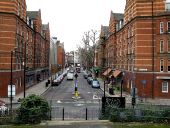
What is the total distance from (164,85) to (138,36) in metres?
7.91

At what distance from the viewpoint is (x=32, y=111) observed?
75.4ft

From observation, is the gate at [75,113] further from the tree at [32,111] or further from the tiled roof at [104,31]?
the tiled roof at [104,31]

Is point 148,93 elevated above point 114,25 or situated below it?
below

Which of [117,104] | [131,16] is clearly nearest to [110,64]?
[131,16]

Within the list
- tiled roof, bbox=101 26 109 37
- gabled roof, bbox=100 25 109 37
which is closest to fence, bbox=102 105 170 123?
tiled roof, bbox=101 26 109 37

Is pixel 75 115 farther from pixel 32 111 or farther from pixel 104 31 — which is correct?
pixel 104 31

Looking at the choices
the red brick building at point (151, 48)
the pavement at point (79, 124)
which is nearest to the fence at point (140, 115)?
the pavement at point (79, 124)

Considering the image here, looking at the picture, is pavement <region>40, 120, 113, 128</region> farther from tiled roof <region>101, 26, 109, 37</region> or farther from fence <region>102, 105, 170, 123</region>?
tiled roof <region>101, 26, 109, 37</region>

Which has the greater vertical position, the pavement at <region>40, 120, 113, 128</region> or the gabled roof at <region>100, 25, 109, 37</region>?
the gabled roof at <region>100, 25, 109, 37</region>

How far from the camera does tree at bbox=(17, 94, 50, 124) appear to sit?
22953mm

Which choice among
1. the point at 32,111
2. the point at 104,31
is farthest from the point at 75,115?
the point at 104,31

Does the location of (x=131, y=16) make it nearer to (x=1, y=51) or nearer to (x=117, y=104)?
(x=1, y=51)

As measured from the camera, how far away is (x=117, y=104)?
2850 cm

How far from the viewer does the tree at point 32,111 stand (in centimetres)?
2295
